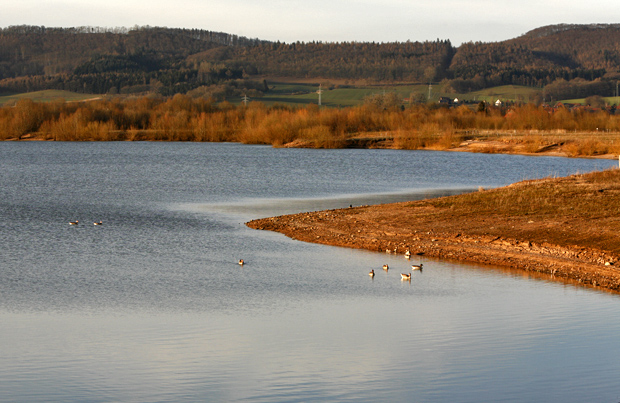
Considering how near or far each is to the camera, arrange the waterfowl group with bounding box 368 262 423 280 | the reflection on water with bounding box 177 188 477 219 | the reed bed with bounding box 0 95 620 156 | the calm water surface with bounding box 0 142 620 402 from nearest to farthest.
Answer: the calm water surface with bounding box 0 142 620 402 → the waterfowl group with bounding box 368 262 423 280 → the reflection on water with bounding box 177 188 477 219 → the reed bed with bounding box 0 95 620 156

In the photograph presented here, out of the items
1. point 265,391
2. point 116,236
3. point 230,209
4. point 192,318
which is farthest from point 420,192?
point 265,391

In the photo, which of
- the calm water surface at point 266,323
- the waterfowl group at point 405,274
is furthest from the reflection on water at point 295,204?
the waterfowl group at point 405,274

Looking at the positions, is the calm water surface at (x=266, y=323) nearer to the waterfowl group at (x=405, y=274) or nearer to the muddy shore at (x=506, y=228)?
the waterfowl group at (x=405, y=274)

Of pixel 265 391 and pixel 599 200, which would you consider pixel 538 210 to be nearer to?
pixel 599 200

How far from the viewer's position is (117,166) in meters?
86.1

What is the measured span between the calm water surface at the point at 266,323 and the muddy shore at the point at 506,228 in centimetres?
122

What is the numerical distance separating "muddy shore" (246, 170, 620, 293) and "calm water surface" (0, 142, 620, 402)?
3.99ft

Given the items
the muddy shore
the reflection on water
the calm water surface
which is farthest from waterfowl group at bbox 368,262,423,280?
the reflection on water

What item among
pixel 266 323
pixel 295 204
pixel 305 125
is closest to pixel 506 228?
pixel 266 323

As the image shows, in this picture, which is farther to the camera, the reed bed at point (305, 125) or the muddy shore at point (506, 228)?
the reed bed at point (305, 125)

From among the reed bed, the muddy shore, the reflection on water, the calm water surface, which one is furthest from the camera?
the reed bed

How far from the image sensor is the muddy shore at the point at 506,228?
2598 cm

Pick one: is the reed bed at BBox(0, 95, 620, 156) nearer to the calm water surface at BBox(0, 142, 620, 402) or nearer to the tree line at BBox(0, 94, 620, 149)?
the tree line at BBox(0, 94, 620, 149)

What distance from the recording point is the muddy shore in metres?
26.0
